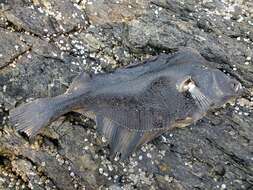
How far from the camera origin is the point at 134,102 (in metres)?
4.38

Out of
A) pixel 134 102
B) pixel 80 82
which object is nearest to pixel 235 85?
pixel 134 102

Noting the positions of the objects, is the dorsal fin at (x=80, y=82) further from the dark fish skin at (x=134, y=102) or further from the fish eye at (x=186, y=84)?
the fish eye at (x=186, y=84)

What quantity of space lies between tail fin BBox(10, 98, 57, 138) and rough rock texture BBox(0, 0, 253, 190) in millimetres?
208

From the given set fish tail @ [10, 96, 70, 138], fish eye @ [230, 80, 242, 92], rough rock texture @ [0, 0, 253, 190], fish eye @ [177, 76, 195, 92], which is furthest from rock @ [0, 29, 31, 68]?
fish eye @ [230, 80, 242, 92]

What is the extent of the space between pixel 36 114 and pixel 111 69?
899 millimetres

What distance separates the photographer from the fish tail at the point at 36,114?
4254 mm

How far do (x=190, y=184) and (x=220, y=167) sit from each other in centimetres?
30

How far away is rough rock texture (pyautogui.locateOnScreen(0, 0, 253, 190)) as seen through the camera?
441 cm

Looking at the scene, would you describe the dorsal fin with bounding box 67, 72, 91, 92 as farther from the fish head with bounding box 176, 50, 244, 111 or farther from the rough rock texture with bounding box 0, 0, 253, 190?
the fish head with bounding box 176, 50, 244, 111

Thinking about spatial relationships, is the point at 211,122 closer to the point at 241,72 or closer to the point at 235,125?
the point at 235,125

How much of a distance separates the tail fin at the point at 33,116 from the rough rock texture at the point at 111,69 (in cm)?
21

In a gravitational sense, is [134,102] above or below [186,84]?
below

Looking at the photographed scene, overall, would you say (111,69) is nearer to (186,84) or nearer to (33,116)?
(186,84)

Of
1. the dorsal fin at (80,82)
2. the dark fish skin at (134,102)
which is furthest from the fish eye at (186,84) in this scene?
the dorsal fin at (80,82)
